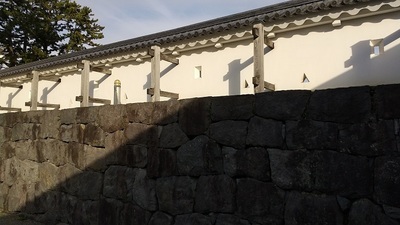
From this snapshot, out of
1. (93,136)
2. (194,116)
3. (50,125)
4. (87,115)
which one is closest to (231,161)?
(194,116)

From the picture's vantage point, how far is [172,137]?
12.5 ft

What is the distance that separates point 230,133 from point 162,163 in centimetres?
103

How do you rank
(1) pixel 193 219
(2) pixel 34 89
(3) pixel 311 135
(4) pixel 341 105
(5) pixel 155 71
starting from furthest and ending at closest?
(2) pixel 34 89
(5) pixel 155 71
(1) pixel 193 219
(3) pixel 311 135
(4) pixel 341 105

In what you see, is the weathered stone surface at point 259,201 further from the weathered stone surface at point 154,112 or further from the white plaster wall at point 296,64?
the white plaster wall at point 296,64

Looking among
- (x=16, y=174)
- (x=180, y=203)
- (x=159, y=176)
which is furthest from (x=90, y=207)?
(x=16, y=174)

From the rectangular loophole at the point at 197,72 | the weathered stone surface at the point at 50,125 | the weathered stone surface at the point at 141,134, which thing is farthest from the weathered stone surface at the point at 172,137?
the rectangular loophole at the point at 197,72

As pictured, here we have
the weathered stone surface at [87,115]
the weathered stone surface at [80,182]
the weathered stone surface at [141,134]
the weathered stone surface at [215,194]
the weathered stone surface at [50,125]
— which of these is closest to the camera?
the weathered stone surface at [215,194]

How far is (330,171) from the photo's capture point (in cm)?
266

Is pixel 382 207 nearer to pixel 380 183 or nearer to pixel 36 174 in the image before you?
pixel 380 183

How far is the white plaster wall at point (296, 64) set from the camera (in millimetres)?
5047

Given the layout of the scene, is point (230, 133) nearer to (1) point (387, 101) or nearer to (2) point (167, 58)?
(1) point (387, 101)

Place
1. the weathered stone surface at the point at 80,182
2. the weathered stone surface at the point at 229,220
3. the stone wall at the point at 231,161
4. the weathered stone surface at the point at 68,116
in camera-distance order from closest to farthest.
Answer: the stone wall at the point at 231,161, the weathered stone surface at the point at 229,220, the weathered stone surface at the point at 80,182, the weathered stone surface at the point at 68,116

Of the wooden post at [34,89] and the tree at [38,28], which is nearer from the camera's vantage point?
the wooden post at [34,89]

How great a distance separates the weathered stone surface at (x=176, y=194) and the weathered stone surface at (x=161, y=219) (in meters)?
0.06
